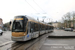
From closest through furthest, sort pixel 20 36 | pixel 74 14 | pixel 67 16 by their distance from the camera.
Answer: pixel 20 36 < pixel 74 14 < pixel 67 16

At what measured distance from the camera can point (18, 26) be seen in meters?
10.8

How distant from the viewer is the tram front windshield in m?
10.7

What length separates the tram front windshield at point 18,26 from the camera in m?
10.7

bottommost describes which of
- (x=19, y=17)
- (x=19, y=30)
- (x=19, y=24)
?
(x=19, y=30)

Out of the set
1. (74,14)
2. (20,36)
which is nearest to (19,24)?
(20,36)

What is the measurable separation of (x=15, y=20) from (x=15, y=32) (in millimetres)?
1409

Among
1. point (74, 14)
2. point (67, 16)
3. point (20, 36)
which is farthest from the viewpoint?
point (67, 16)

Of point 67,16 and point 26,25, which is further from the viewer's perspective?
point 67,16

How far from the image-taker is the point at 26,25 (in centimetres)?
1113

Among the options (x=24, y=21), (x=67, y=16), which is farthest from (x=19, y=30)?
(x=67, y=16)

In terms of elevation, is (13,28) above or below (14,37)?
above

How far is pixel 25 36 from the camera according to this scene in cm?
1074

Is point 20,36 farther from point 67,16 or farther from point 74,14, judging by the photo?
point 67,16

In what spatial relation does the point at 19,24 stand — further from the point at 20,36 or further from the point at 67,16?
the point at 67,16
